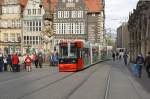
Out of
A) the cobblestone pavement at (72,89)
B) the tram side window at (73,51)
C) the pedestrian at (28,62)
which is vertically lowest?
the cobblestone pavement at (72,89)

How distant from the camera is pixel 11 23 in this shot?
97.6 meters

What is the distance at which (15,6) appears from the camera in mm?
97062

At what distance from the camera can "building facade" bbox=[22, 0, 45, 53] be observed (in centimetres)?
9531

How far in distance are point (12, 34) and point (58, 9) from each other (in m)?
11.0

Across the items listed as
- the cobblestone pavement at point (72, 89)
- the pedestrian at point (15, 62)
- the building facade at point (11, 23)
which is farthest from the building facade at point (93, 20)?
the cobblestone pavement at point (72, 89)

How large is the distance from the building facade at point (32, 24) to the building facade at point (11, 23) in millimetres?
1452

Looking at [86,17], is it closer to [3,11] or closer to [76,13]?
[76,13]

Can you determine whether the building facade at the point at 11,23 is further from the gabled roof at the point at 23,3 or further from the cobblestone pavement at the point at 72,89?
the cobblestone pavement at the point at 72,89

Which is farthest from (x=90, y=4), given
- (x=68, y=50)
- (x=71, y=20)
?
(x=68, y=50)

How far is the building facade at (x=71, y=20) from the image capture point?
97.6 m

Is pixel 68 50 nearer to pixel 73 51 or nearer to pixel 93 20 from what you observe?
pixel 73 51

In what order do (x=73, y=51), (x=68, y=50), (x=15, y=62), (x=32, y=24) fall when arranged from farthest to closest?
(x=32, y=24) < (x=73, y=51) < (x=68, y=50) < (x=15, y=62)

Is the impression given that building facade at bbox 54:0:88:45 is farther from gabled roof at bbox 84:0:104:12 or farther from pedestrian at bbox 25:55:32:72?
pedestrian at bbox 25:55:32:72

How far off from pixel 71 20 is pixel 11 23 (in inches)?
492
